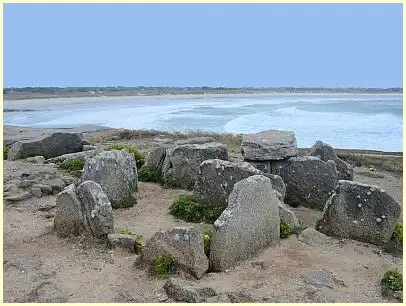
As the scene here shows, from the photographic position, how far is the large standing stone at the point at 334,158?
1341cm

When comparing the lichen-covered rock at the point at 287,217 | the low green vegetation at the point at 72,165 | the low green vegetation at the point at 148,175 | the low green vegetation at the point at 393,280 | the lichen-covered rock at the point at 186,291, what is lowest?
the low green vegetation at the point at 393,280

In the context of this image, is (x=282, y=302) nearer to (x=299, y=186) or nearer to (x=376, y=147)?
(x=299, y=186)

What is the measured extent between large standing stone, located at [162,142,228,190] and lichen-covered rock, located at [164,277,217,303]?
18.6 feet

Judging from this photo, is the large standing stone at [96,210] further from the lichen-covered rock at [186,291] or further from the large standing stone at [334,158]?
the large standing stone at [334,158]

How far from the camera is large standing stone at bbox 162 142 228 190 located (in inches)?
486

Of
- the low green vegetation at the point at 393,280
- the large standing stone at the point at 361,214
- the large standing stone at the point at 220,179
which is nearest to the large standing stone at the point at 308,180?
the large standing stone at the point at 220,179

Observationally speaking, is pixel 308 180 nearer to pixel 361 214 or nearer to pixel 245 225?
pixel 361 214

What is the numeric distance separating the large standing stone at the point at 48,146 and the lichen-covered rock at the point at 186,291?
35.1 ft

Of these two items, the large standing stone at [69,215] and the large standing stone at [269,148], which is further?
the large standing stone at [269,148]

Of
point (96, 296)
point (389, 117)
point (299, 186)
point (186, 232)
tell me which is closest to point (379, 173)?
point (299, 186)

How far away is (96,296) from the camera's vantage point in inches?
262

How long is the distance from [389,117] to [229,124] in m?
14.0

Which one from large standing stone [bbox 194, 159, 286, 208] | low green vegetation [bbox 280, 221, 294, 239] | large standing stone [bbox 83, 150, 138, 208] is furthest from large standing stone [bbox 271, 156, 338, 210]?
large standing stone [bbox 83, 150, 138, 208]

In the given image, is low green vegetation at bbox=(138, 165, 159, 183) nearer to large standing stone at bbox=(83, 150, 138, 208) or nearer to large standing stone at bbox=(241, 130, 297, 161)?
large standing stone at bbox=(83, 150, 138, 208)
